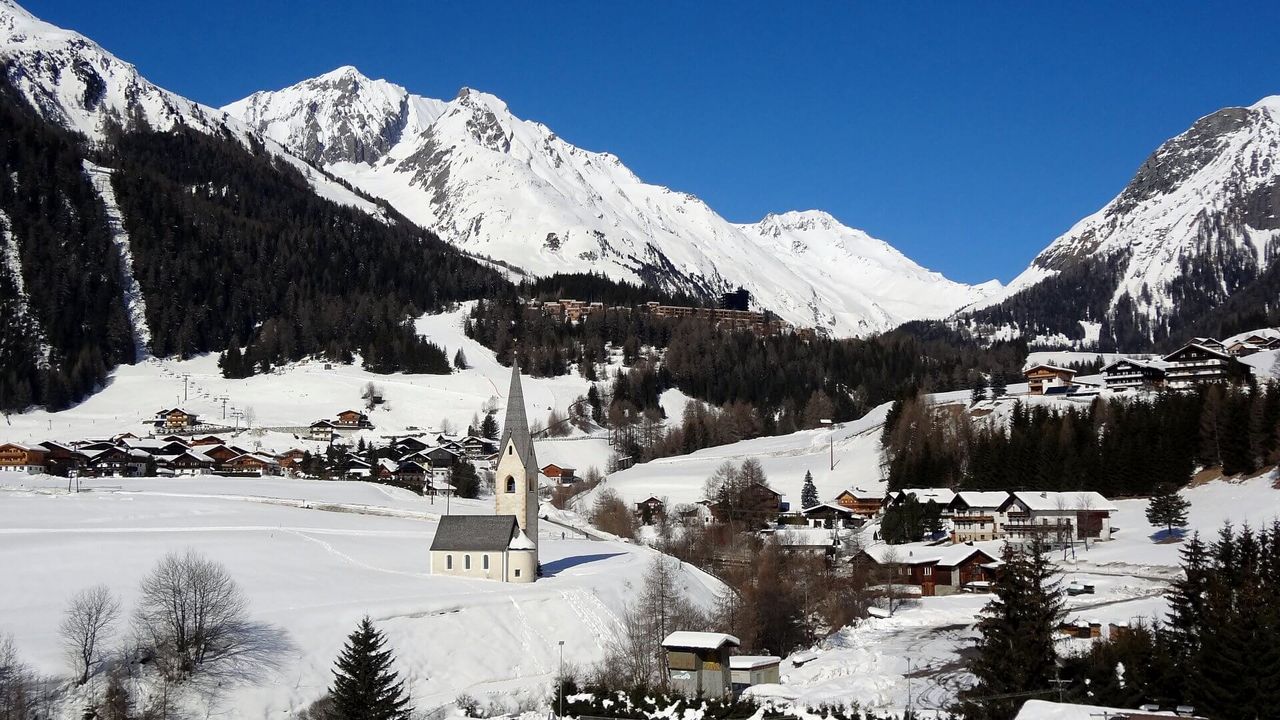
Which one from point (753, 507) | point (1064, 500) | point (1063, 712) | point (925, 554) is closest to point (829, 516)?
point (753, 507)

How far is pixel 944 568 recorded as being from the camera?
237 ft

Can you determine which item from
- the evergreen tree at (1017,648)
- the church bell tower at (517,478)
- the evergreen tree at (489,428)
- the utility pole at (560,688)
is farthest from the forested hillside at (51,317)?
the evergreen tree at (1017,648)

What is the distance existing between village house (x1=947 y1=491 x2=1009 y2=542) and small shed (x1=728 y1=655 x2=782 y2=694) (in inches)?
1541

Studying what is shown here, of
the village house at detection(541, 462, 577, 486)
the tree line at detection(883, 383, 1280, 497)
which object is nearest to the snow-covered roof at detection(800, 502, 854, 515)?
the tree line at detection(883, 383, 1280, 497)

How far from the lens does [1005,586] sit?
39062 mm

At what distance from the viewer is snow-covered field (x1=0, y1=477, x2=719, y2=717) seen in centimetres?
4397

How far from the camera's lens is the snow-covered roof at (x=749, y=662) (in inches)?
1853

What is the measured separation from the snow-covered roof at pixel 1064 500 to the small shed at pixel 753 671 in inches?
1482

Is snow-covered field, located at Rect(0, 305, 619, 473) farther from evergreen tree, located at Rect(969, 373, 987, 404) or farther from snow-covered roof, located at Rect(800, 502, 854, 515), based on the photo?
snow-covered roof, located at Rect(800, 502, 854, 515)

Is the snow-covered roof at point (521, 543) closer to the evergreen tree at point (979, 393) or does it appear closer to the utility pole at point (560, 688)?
the utility pole at point (560, 688)

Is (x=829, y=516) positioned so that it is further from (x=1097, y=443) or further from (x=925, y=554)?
(x=925, y=554)

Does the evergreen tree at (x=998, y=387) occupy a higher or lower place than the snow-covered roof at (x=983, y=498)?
higher

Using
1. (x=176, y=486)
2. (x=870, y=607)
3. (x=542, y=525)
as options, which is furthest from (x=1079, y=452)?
(x=176, y=486)

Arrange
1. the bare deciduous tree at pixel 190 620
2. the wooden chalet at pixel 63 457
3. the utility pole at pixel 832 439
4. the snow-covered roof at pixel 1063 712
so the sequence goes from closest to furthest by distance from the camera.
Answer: the snow-covered roof at pixel 1063 712
the bare deciduous tree at pixel 190 620
the wooden chalet at pixel 63 457
the utility pole at pixel 832 439
